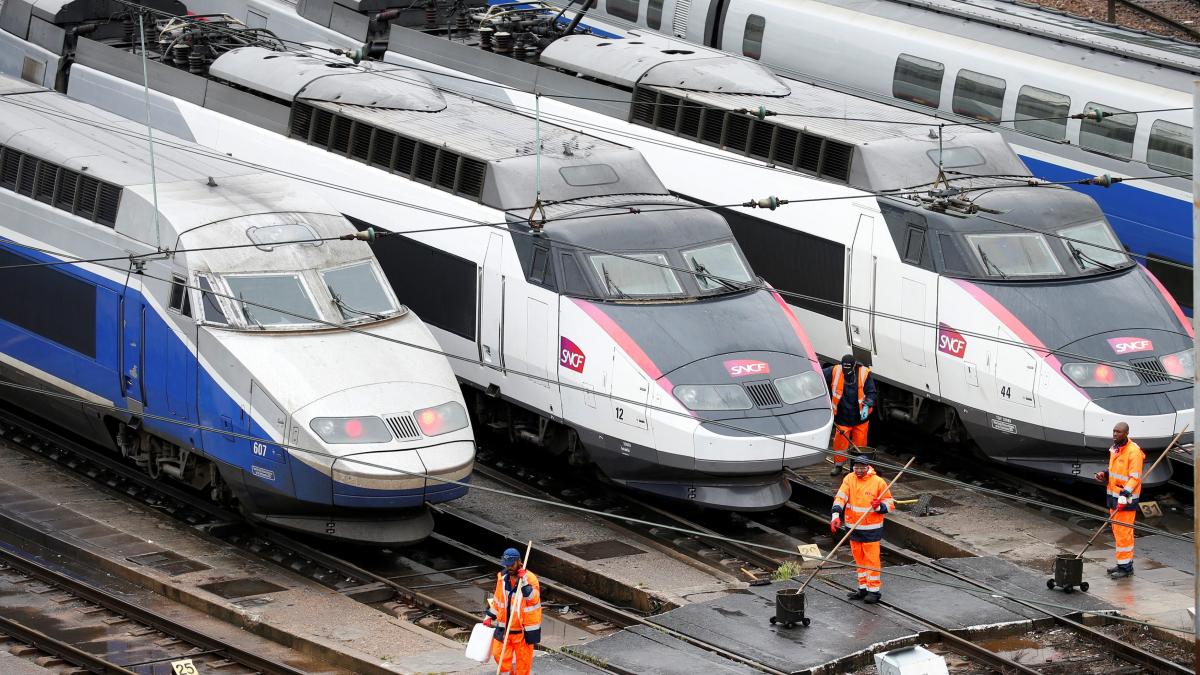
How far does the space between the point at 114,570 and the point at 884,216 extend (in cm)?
1028

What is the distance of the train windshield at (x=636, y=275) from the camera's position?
22.4 m

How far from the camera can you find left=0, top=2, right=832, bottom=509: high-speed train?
21531 millimetres

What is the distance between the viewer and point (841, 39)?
1250 inches

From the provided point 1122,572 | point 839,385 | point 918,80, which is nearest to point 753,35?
point 918,80

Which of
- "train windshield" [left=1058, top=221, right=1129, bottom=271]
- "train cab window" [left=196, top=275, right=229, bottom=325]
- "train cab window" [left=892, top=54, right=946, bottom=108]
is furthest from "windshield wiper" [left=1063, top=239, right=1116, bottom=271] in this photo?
"train cab window" [left=196, top=275, right=229, bottom=325]

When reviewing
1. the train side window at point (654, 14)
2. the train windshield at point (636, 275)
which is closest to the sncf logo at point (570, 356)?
the train windshield at point (636, 275)

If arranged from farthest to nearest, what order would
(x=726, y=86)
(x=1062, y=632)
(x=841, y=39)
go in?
1. (x=841, y=39)
2. (x=726, y=86)
3. (x=1062, y=632)

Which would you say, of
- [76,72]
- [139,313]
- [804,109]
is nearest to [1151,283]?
[804,109]

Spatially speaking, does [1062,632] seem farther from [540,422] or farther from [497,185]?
[497,185]

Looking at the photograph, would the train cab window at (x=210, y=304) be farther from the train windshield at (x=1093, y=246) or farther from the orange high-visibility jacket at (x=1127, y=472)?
the train windshield at (x=1093, y=246)

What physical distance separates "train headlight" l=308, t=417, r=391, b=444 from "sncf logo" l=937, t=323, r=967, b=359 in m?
7.35

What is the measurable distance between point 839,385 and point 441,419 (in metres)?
5.78

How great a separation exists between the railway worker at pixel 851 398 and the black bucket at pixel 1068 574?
379cm

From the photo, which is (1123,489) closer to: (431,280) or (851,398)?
(851,398)
